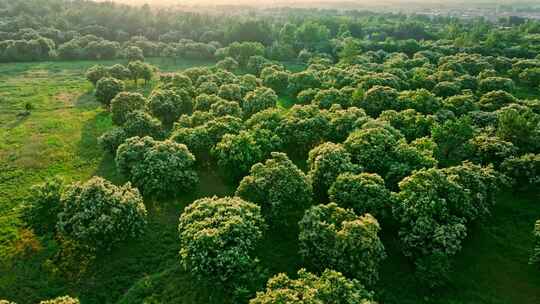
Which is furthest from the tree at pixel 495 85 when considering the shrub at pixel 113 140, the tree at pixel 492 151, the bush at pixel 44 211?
the bush at pixel 44 211

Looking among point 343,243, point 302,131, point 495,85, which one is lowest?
point 343,243

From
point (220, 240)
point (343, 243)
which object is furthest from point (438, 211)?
point (220, 240)

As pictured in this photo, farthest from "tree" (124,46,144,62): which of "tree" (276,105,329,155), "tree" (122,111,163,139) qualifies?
"tree" (276,105,329,155)

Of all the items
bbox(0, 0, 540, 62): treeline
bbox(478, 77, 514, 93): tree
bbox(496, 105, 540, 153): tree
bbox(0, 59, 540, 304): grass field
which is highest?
bbox(0, 0, 540, 62): treeline

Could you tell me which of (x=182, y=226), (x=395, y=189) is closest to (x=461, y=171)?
(x=395, y=189)

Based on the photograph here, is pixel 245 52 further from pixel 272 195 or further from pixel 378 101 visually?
pixel 272 195

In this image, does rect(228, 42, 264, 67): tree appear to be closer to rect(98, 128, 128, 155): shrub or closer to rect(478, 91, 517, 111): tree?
rect(98, 128, 128, 155): shrub

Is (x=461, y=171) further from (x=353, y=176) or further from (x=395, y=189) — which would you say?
(x=353, y=176)
